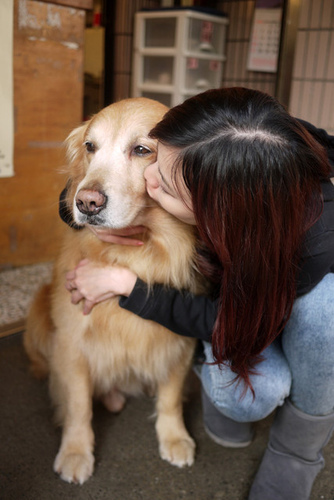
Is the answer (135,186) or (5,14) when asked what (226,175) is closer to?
(135,186)

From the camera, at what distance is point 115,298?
122 centimetres

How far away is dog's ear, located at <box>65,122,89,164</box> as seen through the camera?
50.6 inches

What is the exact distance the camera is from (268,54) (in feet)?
10.9

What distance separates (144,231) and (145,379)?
45cm

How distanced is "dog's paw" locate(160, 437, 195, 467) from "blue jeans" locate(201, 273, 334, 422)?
18cm

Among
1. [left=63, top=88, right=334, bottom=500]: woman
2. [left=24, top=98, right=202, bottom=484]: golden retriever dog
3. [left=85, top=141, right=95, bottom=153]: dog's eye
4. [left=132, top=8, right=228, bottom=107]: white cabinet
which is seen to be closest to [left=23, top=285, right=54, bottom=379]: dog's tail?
[left=24, top=98, right=202, bottom=484]: golden retriever dog

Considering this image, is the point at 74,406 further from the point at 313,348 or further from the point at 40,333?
the point at 313,348

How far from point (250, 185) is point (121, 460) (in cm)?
83

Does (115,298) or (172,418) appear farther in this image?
(172,418)

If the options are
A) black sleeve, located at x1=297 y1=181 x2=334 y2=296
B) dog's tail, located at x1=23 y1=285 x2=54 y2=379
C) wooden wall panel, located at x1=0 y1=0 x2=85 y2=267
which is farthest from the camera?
wooden wall panel, located at x1=0 y1=0 x2=85 y2=267

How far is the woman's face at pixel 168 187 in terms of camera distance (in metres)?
0.93

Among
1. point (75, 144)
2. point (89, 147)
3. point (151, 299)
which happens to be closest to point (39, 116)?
point (75, 144)

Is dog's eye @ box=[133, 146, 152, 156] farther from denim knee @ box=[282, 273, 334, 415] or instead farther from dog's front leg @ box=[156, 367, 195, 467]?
dog's front leg @ box=[156, 367, 195, 467]

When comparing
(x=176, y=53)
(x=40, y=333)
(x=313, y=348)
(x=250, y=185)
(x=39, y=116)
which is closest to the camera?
(x=250, y=185)
